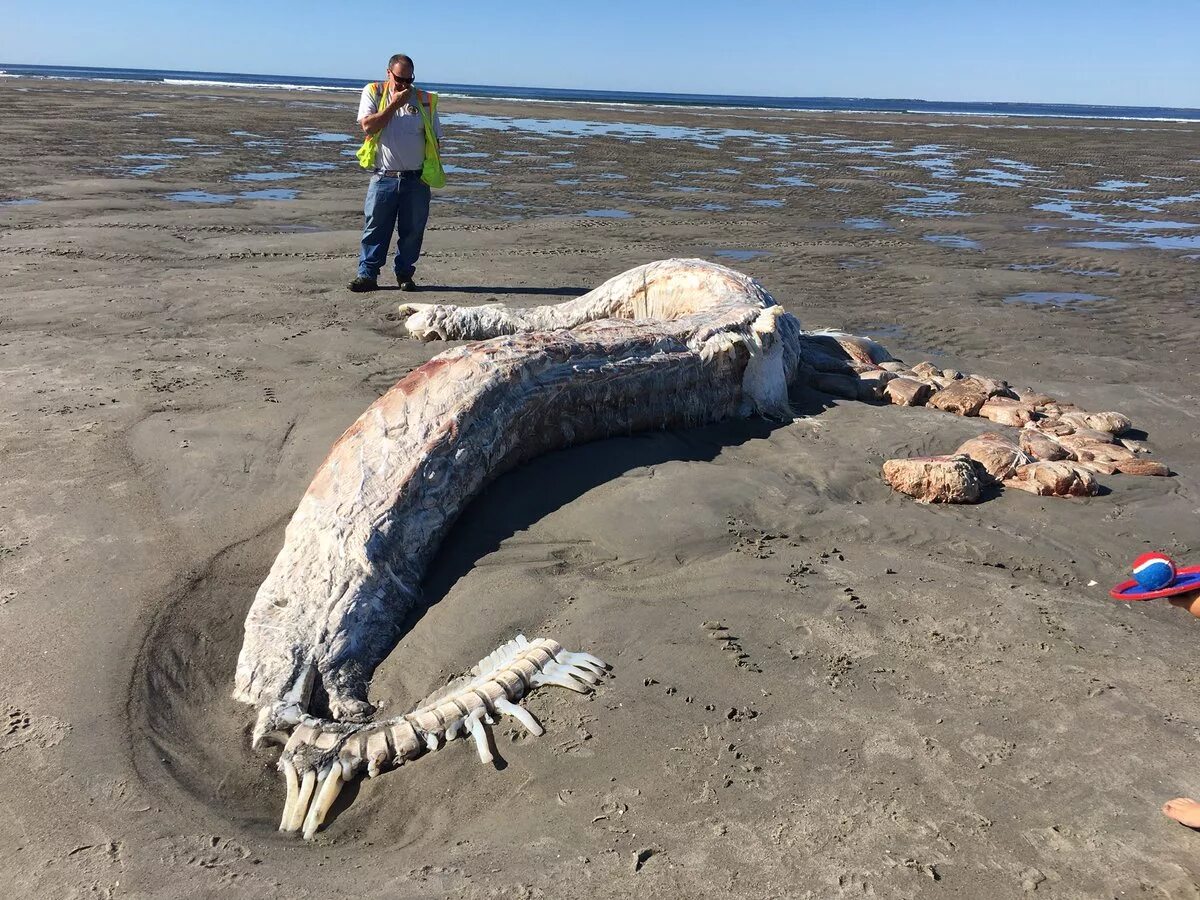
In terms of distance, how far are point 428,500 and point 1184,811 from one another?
9.32 feet

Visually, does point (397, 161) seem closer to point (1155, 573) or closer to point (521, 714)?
point (521, 714)

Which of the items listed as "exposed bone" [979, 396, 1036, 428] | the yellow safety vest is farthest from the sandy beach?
the yellow safety vest

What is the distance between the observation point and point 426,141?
27.9ft

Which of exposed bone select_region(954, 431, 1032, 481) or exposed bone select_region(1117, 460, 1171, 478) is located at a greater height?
exposed bone select_region(954, 431, 1032, 481)

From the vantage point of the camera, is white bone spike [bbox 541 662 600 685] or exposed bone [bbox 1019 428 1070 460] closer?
white bone spike [bbox 541 662 600 685]

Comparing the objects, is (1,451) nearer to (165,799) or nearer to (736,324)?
(165,799)

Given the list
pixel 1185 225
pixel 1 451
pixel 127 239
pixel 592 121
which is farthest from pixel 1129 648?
pixel 592 121

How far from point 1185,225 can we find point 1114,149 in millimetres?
20892

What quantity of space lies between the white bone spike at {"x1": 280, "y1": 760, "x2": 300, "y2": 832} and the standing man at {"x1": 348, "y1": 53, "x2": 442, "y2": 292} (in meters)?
6.42

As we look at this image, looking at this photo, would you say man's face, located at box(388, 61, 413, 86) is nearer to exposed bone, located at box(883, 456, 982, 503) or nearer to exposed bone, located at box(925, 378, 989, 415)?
exposed bone, located at box(925, 378, 989, 415)

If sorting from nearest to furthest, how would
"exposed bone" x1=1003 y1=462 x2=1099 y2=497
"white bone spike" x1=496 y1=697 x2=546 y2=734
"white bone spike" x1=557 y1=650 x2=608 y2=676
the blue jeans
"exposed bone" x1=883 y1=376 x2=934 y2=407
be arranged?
"white bone spike" x1=496 y1=697 x2=546 y2=734 < "white bone spike" x1=557 y1=650 x2=608 y2=676 < "exposed bone" x1=1003 y1=462 x2=1099 y2=497 < "exposed bone" x1=883 y1=376 x2=934 y2=407 < the blue jeans

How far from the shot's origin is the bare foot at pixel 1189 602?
12.4 ft

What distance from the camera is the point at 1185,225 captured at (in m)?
15.1

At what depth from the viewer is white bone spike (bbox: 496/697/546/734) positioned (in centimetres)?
298
